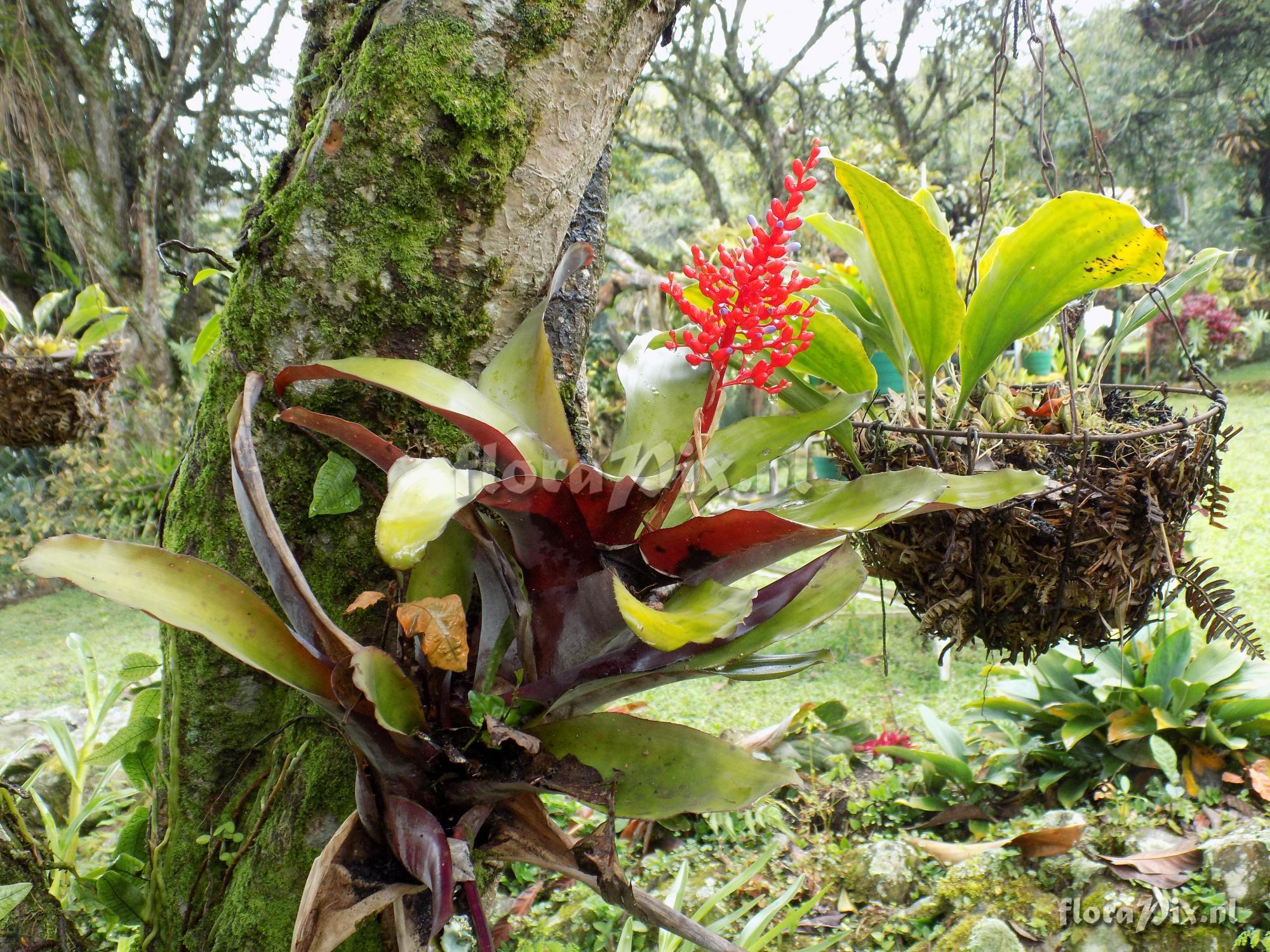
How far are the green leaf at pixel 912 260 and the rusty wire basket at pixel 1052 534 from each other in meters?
0.12

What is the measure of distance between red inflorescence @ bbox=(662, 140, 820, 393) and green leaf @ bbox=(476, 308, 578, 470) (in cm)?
20

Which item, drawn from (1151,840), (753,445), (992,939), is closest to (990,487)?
(753,445)

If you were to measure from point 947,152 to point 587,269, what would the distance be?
33.1ft

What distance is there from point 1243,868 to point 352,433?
1697 millimetres

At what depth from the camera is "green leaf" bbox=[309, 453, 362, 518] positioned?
0.88m

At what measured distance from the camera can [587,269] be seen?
1109 mm

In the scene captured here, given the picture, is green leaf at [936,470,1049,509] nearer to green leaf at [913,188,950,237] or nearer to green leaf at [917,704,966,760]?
green leaf at [913,188,950,237]

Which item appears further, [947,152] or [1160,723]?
[947,152]

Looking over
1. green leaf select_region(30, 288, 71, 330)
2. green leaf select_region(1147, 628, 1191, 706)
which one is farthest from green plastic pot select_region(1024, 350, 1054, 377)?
green leaf select_region(30, 288, 71, 330)

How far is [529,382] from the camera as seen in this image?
Result: 870 millimetres

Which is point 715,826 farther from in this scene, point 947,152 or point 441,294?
point 947,152

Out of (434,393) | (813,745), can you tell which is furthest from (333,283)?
(813,745)

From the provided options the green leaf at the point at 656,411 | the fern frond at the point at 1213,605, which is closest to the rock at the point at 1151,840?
the fern frond at the point at 1213,605

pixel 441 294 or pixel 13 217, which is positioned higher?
pixel 13 217
